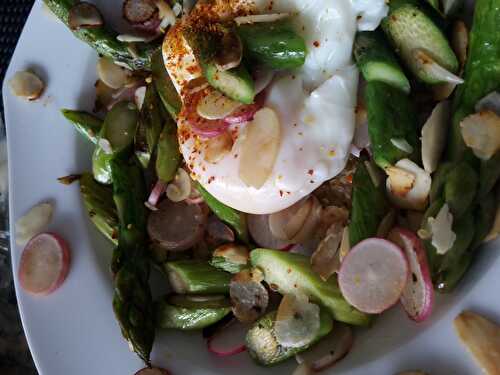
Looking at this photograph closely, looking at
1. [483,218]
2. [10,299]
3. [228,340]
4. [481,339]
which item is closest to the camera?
[481,339]

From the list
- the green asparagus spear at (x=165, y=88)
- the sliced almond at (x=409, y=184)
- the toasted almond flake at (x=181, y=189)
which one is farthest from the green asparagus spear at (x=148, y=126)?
the sliced almond at (x=409, y=184)

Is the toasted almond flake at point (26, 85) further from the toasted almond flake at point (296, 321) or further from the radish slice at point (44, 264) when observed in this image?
the toasted almond flake at point (296, 321)

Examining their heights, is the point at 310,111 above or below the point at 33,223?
above

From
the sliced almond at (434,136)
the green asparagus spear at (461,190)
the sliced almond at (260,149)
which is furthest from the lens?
the sliced almond at (260,149)

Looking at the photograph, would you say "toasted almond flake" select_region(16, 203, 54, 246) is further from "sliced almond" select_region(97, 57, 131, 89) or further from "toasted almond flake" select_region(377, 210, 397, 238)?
"toasted almond flake" select_region(377, 210, 397, 238)

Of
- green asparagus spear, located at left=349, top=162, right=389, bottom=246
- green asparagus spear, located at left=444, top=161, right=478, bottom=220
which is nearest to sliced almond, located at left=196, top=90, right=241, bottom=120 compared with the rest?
green asparagus spear, located at left=349, top=162, right=389, bottom=246

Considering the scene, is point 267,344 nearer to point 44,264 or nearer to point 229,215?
point 229,215

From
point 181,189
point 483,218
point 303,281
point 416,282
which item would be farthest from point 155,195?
point 483,218
